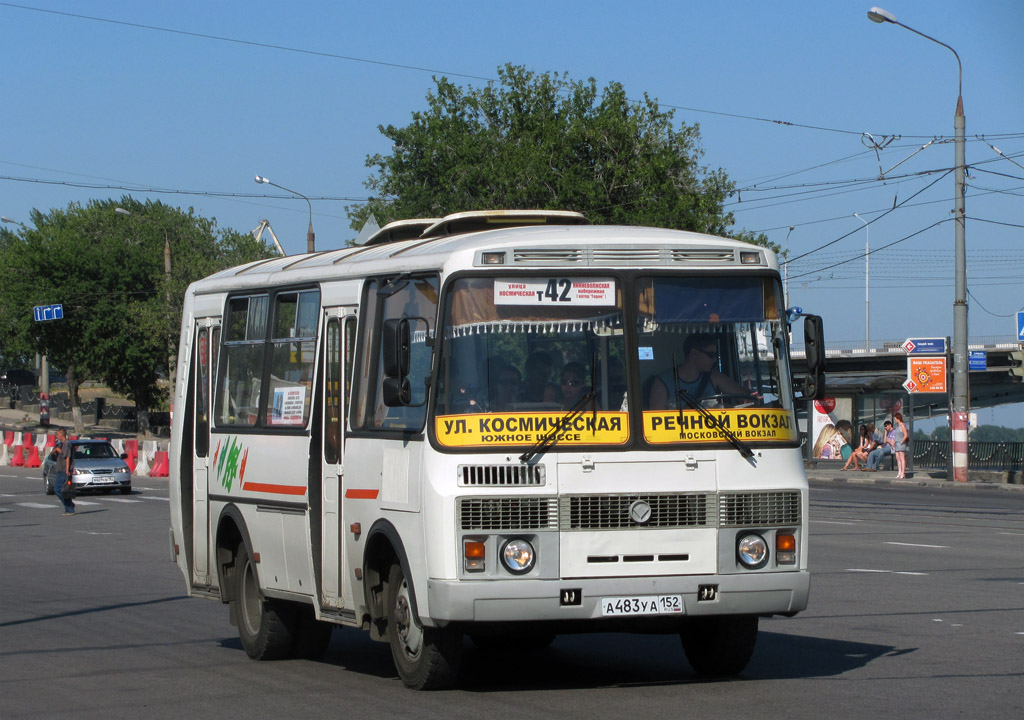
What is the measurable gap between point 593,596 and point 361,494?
1.75 meters

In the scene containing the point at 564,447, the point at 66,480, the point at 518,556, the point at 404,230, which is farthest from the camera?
the point at 66,480

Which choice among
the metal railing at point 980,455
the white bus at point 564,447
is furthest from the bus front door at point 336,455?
the metal railing at point 980,455

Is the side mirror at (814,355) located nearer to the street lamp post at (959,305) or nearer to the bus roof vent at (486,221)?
the bus roof vent at (486,221)

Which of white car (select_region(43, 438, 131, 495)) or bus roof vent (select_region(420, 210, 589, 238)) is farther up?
bus roof vent (select_region(420, 210, 589, 238))

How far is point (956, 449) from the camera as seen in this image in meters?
36.4

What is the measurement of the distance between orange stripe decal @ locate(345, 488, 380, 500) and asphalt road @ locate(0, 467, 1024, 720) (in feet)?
3.79

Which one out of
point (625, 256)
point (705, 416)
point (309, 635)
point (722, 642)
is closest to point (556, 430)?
point (705, 416)

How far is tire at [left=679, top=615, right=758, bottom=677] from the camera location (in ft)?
29.4

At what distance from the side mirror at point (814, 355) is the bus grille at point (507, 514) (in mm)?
1830

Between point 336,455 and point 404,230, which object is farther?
point 404,230

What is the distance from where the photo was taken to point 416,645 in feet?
28.1

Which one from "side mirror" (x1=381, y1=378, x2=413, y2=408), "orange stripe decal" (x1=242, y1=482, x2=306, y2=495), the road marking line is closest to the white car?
the road marking line

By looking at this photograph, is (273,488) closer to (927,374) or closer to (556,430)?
(556,430)

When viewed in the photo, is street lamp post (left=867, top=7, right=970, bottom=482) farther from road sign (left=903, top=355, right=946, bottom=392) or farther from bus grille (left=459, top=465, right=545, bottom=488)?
bus grille (left=459, top=465, right=545, bottom=488)
